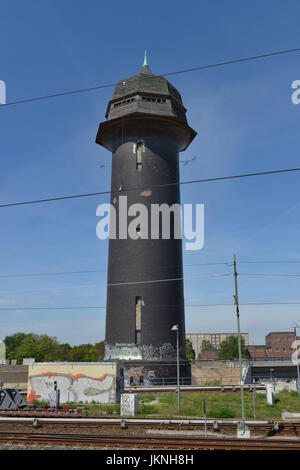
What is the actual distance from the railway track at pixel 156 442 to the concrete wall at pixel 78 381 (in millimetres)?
14575

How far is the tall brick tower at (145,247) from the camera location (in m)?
34.9

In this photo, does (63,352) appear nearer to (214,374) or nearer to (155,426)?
(214,374)

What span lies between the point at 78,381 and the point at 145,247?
13185mm

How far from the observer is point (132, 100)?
4025cm

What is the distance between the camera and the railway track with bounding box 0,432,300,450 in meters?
12.2

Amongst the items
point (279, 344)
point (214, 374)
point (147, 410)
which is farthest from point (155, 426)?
point (279, 344)

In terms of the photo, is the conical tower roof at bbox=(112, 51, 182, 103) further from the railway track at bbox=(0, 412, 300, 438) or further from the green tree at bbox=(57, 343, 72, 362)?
the green tree at bbox=(57, 343, 72, 362)

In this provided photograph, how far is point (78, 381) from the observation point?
2859 centimetres

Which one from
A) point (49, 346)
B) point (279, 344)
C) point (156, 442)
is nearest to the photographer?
point (156, 442)

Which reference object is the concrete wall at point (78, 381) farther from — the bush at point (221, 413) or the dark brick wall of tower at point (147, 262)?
the bush at point (221, 413)

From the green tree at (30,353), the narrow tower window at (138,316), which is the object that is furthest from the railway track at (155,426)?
the green tree at (30,353)
